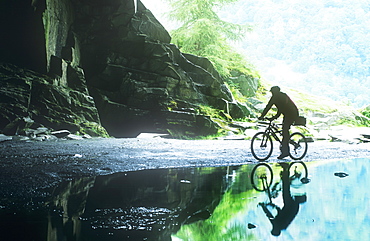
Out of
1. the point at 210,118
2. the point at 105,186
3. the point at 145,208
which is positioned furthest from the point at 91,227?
the point at 210,118

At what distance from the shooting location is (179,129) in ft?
54.5

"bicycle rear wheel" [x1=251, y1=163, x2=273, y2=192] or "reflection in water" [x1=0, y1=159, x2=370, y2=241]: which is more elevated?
"bicycle rear wheel" [x1=251, y1=163, x2=273, y2=192]

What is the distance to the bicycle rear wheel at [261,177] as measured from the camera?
4.99 meters

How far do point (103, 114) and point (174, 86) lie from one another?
4011 mm

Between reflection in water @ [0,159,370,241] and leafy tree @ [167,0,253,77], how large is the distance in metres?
21.6

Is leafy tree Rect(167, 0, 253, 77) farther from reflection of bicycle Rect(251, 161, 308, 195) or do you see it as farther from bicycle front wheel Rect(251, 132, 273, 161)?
reflection of bicycle Rect(251, 161, 308, 195)

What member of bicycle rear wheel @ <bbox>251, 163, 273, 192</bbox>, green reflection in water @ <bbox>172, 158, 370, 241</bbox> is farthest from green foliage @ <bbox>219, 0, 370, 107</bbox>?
green reflection in water @ <bbox>172, 158, 370, 241</bbox>

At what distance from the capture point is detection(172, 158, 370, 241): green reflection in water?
2839 mm

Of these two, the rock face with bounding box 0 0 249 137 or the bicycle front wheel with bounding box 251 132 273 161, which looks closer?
the bicycle front wheel with bounding box 251 132 273 161

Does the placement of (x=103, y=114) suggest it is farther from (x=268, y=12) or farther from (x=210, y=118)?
(x=268, y=12)

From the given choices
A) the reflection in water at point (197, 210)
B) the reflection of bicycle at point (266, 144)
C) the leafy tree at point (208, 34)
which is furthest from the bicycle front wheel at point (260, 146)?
the leafy tree at point (208, 34)

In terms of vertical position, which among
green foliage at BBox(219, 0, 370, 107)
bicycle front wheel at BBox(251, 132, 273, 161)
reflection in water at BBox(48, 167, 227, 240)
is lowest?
reflection in water at BBox(48, 167, 227, 240)

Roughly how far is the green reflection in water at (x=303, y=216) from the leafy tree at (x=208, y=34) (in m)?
21.8

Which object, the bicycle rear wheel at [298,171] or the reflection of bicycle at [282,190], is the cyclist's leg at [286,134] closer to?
the reflection of bicycle at [282,190]
